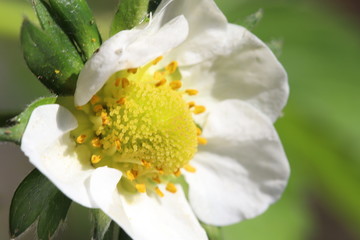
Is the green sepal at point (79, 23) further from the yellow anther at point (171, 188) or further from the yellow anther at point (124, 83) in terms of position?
the yellow anther at point (171, 188)

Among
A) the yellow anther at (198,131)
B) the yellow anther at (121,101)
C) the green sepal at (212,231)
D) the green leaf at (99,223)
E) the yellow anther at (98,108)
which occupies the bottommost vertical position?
the green sepal at (212,231)

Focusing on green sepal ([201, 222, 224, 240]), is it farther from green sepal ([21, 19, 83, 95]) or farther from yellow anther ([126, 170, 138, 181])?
green sepal ([21, 19, 83, 95])

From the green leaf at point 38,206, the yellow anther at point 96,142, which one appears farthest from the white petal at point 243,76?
the green leaf at point 38,206

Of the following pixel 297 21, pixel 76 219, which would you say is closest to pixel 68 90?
pixel 76 219

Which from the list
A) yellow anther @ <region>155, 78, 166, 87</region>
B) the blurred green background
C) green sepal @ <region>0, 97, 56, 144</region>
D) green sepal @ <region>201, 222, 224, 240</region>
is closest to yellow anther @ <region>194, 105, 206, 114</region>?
yellow anther @ <region>155, 78, 166, 87</region>

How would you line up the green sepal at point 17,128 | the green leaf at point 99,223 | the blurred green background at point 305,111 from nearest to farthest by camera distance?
the green sepal at point 17,128, the green leaf at point 99,223, the blurred green background at point 305,111

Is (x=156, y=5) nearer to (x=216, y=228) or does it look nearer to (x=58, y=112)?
(x=58, y=112)

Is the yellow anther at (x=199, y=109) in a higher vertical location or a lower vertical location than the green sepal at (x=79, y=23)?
lower
